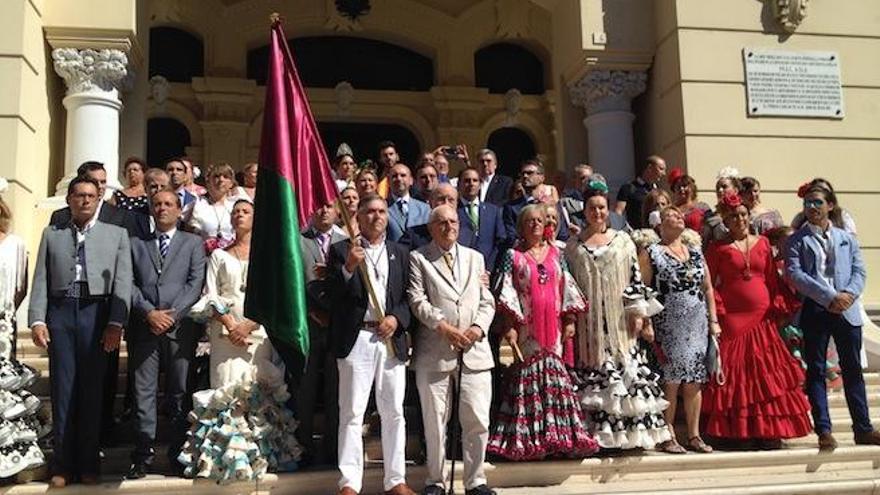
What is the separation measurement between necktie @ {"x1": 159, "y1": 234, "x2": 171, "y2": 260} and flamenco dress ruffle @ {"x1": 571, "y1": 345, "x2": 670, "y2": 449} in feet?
9.69

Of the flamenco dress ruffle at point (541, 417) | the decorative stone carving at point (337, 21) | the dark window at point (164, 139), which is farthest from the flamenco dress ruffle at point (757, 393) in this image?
the dark window at point (164, 139)

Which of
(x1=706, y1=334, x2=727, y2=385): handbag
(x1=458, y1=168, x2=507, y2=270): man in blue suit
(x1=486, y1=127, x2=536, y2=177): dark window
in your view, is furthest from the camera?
(x1=486, y1=127, x2=536, y2=177): dark window

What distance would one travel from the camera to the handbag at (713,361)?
6344 mm

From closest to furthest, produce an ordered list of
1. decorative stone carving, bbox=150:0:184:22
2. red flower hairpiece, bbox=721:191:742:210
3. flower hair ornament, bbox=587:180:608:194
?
1. flower hair ornament, bbox=587:180:608:194
2. red flower hairpiece, bbox=721:191:742:210
3. decorative stone carving, bbox=150:0:184:22

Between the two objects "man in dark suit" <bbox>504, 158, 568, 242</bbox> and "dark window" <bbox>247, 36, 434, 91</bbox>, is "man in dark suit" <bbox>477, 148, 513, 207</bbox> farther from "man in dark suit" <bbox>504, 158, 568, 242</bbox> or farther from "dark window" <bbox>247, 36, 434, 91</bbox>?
"dark window" <bbox>247, 36, 434, 91</bbox>

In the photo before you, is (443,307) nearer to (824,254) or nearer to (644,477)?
(644,477)

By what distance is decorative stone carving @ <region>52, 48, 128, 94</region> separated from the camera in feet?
28.8

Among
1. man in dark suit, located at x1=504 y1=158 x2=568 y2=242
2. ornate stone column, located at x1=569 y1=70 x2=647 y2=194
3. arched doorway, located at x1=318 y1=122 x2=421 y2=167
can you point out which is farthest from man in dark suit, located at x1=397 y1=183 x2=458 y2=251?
arched doorway, located at x1=318 y1=122 x2=421 y2=167

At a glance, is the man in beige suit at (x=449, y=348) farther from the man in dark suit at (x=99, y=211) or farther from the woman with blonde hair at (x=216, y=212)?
the man in dark suit at (x=99, y=211)

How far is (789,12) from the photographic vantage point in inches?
376

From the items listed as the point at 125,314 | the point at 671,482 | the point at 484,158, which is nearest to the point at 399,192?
the point at 484,158

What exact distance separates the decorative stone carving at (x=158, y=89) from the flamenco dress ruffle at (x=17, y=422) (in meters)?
7.96

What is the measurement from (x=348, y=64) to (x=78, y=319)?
8994mm

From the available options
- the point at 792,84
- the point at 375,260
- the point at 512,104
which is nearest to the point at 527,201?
the point at 375,260
